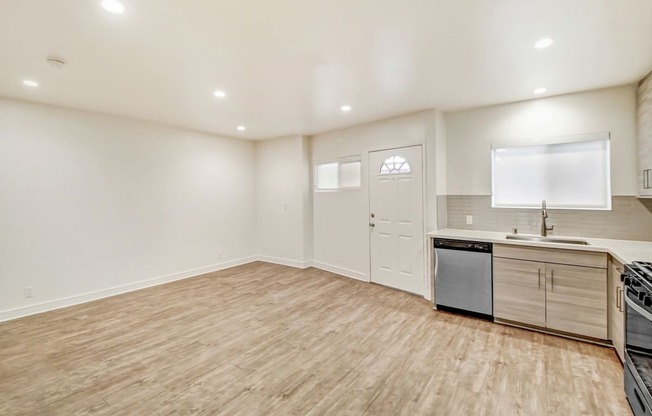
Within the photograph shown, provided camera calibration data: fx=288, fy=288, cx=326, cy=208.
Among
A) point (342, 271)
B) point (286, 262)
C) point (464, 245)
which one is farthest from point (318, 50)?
point (286, 262)

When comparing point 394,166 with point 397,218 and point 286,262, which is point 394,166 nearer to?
point 397,218

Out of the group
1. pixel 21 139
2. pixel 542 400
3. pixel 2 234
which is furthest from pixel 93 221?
pixel 542 400

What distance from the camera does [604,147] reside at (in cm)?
321

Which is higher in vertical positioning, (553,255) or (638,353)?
(553,255)

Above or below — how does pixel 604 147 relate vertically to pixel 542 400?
above

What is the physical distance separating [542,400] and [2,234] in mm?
5698

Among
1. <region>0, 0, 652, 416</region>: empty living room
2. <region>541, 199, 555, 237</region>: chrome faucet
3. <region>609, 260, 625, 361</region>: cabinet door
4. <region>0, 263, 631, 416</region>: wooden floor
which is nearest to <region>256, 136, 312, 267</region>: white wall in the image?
<region>0, 0, 652, 416</region>: empty living room

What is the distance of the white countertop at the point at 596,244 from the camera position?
2400 mm

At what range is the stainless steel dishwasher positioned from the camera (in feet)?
10.8

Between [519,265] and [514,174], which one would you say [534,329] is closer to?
[519,265]

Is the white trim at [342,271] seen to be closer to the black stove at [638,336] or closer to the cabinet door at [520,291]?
the cabinet door at [520,291]

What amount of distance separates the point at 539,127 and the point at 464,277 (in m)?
2.05

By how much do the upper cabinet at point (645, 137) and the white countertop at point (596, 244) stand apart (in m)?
0.51

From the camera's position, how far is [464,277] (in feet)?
11.3
